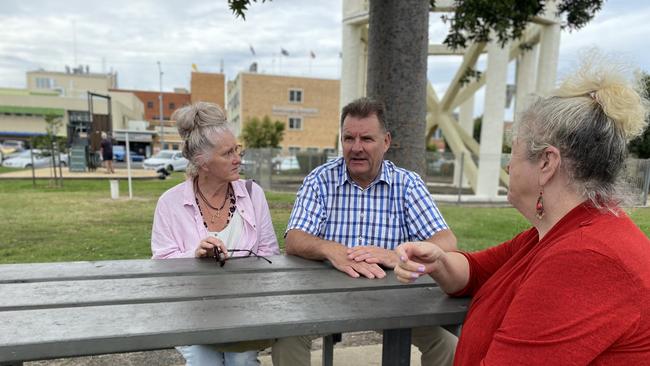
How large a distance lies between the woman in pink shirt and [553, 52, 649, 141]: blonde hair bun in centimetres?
162

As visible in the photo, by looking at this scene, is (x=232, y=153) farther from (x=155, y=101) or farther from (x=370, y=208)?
(x=155, y=101)

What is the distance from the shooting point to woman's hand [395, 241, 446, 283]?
4.79 feet

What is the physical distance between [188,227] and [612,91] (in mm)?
1916

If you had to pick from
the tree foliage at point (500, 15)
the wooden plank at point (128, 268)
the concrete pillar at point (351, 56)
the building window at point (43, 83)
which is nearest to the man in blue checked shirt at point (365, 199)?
the wooden plank at point (128, 268)

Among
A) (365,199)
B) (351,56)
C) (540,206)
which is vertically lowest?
(365,199)

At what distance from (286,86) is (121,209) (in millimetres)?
40560

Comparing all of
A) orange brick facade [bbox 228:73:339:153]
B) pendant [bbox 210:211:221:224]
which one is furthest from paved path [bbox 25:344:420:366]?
orange brick facade [bbox 228:73:339:153]

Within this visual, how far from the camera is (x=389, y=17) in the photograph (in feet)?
9.71

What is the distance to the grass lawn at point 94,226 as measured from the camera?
16.9ft

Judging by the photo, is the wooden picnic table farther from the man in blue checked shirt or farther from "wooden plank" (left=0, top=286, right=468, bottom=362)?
the man in blue checked shirt

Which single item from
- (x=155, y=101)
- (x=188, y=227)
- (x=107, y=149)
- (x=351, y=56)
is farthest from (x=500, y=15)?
(x=155, y=101)

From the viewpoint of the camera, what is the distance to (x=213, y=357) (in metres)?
1.92

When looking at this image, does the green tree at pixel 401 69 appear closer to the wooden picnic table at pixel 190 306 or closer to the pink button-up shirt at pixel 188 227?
the pink button-up shirt at pixel 188 227

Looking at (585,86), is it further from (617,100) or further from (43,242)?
(43,242)
